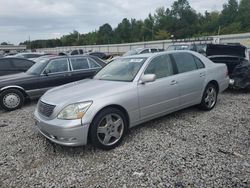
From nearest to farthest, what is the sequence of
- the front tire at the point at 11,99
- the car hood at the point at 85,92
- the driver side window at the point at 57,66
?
1. the car hood at the point at 85,92
2. the front tire at the point at 11,99
3. the driver side window at the point at 57,66

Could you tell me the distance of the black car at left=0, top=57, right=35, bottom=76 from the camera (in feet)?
29.4

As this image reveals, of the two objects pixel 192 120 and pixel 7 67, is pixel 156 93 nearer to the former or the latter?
pixel 192 120

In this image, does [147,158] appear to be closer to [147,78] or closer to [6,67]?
[147,78]

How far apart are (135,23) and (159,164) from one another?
107010 mm

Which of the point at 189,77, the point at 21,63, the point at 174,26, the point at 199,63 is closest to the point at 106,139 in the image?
the point at 189,77

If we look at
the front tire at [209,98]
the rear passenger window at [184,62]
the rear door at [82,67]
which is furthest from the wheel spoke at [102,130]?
the rear door at [82,67]

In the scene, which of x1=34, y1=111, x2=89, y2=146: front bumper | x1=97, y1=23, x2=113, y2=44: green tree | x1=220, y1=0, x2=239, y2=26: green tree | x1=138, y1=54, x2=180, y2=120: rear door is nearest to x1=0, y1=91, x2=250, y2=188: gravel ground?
x1=34, y1=111, x2=89, y2=146: front bumper

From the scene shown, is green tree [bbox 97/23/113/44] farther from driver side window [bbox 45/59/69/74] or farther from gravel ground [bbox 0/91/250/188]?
gravel ground [bbox 0/91/250/188]

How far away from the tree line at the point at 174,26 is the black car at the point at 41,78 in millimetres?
52021

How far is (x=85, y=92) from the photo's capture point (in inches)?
162

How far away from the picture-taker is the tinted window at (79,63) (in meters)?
8.08

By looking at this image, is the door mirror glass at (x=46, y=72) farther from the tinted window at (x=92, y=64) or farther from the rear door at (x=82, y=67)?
the tinted window at (x=92, y=64)

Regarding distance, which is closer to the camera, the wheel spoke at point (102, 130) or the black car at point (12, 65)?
the wheel spoke at point (102, 130)

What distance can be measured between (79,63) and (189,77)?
4.18 metres
